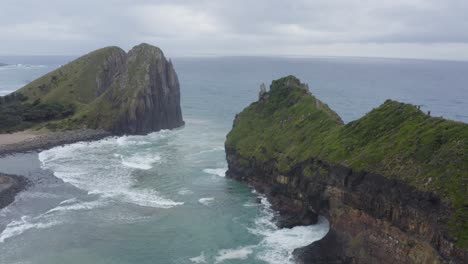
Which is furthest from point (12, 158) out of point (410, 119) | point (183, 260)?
point (410, 119)

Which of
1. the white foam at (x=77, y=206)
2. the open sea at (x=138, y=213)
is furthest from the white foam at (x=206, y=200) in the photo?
the white foam at (x=77, y=206)

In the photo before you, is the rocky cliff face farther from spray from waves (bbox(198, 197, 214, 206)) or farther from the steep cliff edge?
the steep cliff edge

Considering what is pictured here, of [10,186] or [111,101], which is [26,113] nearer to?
[111,101]

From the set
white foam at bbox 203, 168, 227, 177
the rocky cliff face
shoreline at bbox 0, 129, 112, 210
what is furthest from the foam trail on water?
the rocky cliff face

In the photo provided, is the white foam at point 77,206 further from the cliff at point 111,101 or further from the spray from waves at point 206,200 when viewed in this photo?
the cliff at point 111,101

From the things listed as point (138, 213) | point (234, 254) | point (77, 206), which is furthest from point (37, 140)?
point (234, 254)

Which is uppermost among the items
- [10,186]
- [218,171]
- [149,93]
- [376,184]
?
[149,93]
